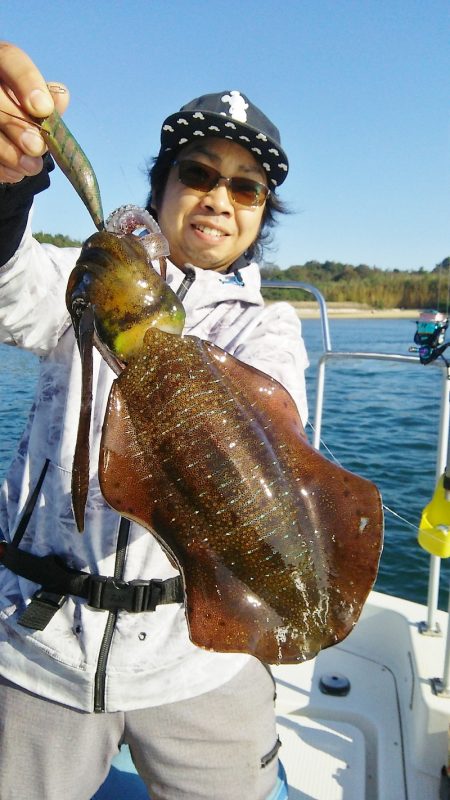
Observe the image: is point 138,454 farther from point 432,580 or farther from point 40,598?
point 432,580

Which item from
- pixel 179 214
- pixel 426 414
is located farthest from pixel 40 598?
pixel 426 414

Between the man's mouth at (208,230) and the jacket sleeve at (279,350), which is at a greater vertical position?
the man's mouth at (208,230)

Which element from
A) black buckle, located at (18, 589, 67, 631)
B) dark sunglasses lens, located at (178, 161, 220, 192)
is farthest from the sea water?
black buckle, located at (18, 589, 67, 631)

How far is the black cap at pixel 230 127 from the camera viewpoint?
278 centimetres

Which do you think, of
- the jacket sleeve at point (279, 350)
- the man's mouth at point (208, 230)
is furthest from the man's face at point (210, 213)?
the jacket sleeve at point (279, 350)

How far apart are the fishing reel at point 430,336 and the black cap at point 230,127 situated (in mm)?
2081

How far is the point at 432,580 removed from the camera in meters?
4.38

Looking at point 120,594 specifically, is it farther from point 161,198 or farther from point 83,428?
point 161,198

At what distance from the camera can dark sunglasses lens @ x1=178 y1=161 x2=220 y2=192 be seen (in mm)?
2867

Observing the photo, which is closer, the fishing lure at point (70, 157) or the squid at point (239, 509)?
the squid at point (239, 509)

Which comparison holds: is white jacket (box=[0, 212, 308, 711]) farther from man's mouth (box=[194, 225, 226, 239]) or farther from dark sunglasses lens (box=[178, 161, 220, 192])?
dark sunglasses lens (box=[178, 161, 220, 192])

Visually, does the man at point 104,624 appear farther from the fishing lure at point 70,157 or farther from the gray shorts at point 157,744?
the fishing lure at point 70,157

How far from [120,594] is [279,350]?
1.18 metres

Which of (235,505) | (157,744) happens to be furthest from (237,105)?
(157,744)
